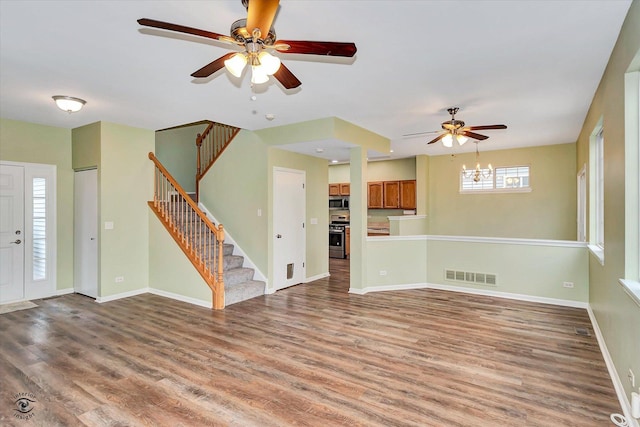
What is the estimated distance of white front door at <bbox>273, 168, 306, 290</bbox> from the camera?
5859mm

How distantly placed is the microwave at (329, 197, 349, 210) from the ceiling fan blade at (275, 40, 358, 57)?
768cm

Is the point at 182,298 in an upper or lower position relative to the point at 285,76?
lower

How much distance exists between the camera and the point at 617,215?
2.67 metres

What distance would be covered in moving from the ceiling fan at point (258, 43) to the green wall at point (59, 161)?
435 centimetres

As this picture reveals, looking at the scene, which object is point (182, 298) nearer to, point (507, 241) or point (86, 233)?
point (86, 233)

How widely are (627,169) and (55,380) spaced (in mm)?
4586

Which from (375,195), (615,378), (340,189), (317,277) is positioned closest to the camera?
(615,378)

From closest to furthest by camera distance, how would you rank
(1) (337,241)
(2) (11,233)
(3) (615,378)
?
(3) (615,378)
(2) (11,233)
(1) (337,241)

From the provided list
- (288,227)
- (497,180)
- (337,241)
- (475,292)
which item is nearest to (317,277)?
(288,227)

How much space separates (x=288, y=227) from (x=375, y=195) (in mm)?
3663

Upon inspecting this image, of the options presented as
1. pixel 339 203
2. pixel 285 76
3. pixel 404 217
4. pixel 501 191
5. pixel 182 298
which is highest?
pixel 285 76

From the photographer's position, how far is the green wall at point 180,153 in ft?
26.6

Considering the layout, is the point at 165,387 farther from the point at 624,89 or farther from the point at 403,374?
the point at 624,89

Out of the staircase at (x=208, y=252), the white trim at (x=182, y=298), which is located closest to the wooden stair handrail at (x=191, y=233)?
the staircase at (x=208, y=252)
